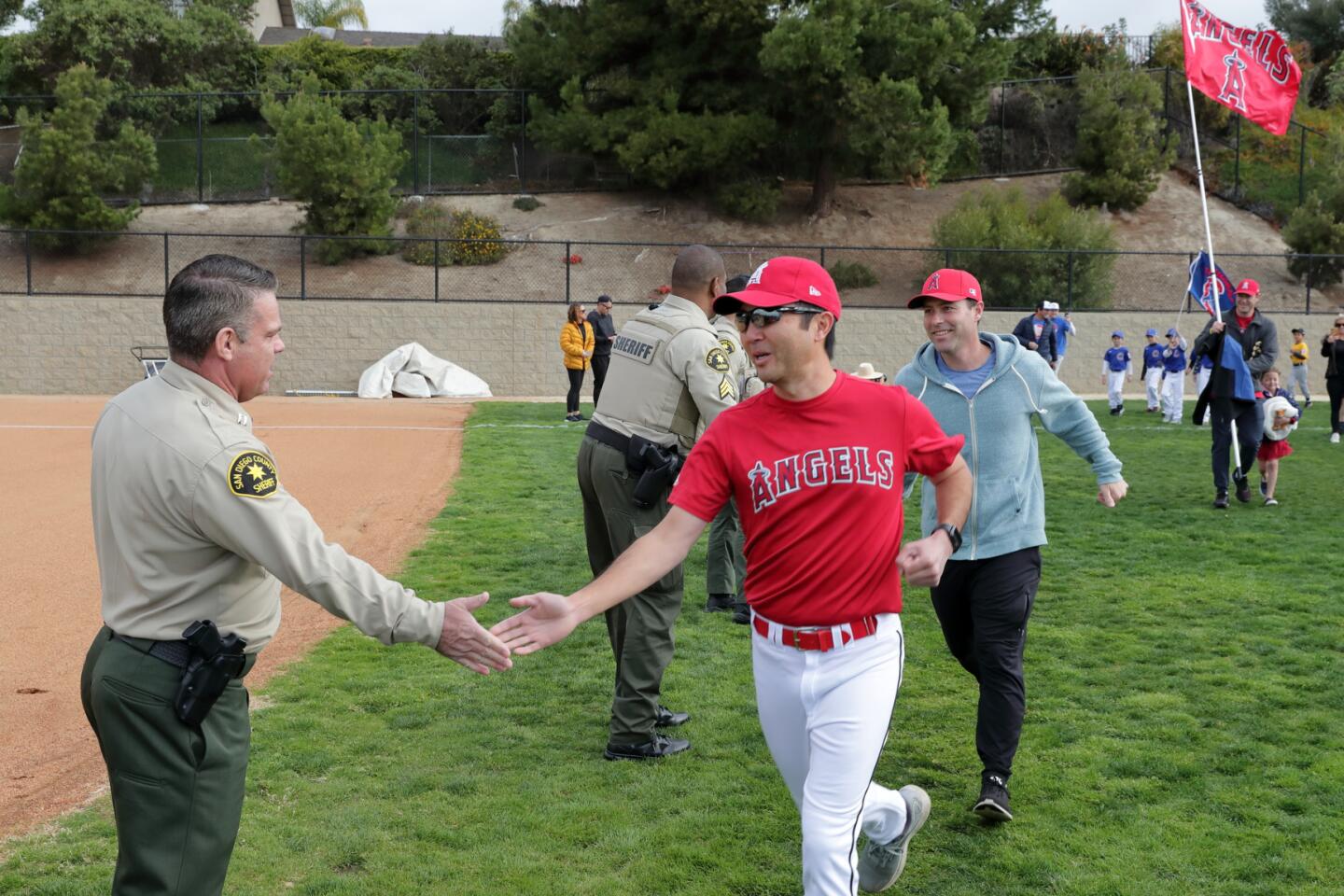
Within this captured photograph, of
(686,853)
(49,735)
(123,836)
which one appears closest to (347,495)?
(49,735)

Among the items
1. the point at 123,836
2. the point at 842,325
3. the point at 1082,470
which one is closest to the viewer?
the point at 123,836

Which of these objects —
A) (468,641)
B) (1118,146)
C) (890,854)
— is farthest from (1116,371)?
(468,641)

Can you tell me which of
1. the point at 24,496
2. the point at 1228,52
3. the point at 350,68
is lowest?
the point at 24,496

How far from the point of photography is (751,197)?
38062 millimetres

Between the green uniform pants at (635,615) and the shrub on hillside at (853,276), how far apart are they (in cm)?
2930

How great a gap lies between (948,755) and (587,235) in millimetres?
33471

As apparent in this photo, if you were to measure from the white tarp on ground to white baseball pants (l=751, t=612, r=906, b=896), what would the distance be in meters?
24.3

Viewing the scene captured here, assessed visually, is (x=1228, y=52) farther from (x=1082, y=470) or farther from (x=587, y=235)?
(x=587, y=235)

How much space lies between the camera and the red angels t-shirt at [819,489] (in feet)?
12.0

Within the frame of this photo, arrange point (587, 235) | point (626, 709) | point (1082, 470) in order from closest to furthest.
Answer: point (626, 709)
point (1082, 470)
point (587, 235)

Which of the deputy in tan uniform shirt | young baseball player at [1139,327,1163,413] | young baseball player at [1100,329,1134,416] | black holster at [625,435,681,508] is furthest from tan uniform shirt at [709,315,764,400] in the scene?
young baseball player at [1139,327,1163,413]

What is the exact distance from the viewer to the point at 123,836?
10.4 feet

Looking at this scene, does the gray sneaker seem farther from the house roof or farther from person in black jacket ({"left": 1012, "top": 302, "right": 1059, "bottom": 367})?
the house roof

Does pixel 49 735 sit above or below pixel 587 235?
below
